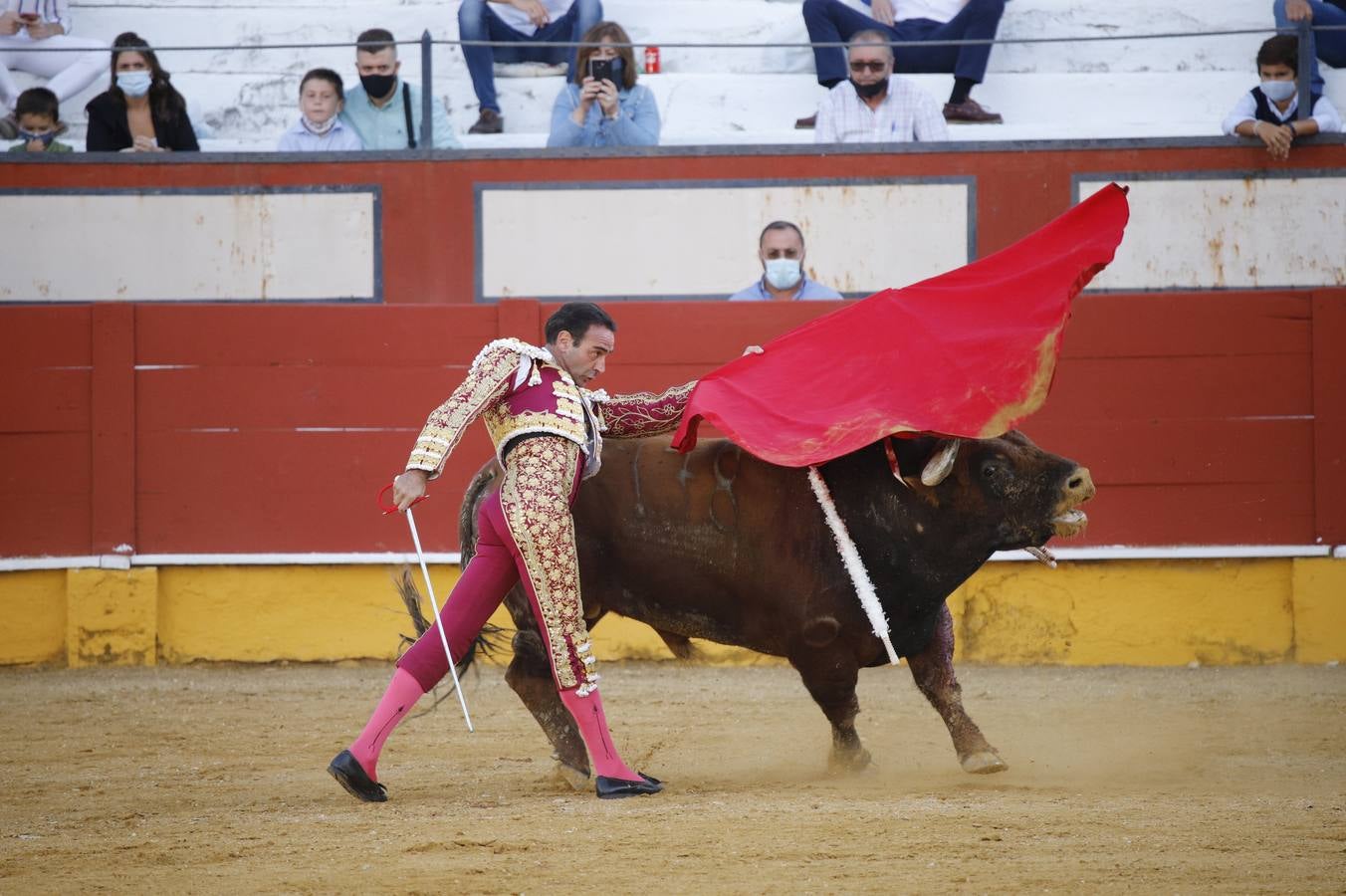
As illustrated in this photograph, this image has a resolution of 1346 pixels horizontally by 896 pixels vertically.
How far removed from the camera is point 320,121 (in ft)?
24.3

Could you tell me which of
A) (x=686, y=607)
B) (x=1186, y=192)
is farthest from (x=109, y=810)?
(x=1186, y=192)

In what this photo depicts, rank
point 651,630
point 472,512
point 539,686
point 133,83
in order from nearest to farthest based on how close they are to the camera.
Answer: point 539,686 → point 472,512 → point 651,630 → point 133,83

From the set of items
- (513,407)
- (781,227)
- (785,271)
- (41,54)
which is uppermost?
(41,54)

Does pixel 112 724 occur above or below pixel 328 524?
below

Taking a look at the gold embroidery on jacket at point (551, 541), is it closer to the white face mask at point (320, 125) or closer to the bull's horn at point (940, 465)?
the bull's horn at point (940, 465)

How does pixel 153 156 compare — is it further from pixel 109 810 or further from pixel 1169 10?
pixel 1169 10

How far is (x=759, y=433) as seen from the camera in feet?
13.3

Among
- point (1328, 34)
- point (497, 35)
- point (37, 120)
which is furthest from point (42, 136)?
point (1328, 34)

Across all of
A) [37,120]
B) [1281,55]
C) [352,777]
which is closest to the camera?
[352,777]

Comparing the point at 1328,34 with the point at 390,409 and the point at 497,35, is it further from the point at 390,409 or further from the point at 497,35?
the point at 390,409

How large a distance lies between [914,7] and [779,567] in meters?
4.80

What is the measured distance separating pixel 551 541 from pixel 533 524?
0.06 meters

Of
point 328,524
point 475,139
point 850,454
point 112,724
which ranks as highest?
point 475,139

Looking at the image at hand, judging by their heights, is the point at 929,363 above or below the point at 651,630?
above
